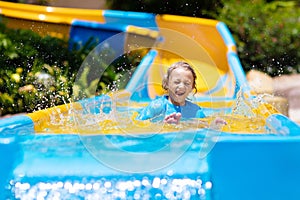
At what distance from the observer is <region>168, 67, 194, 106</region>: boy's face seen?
2656 millimetres

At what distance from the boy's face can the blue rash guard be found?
0.03m

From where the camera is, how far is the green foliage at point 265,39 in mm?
6605

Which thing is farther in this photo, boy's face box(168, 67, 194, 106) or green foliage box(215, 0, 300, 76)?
green foliage box(215, 0, 300, 76)

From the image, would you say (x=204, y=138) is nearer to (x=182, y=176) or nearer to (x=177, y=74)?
(x=182, y=176)

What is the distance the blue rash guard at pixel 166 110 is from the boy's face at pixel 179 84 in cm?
3

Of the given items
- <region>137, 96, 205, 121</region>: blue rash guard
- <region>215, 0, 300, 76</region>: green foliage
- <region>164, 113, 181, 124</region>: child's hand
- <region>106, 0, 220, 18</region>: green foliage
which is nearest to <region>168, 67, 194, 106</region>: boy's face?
<region>137, 96, 205, 121</region>: blue rash guard

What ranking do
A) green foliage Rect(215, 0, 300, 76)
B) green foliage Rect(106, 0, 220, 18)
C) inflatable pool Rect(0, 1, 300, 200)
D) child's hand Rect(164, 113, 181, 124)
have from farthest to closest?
green foliage Rect(106, 0, 220, 18), green foliage Rect(215, 0, 300, 76), child's hand Rect(164, 113, 181, 124), inflatable pool Rect(0, 1, 300, 200)

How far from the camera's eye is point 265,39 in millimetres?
6629

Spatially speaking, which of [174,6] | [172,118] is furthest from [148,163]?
[174,6]

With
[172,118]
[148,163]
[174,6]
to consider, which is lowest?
[148,163]

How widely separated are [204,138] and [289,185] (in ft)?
1.21

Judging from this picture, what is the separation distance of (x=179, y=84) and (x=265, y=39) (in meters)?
4.12

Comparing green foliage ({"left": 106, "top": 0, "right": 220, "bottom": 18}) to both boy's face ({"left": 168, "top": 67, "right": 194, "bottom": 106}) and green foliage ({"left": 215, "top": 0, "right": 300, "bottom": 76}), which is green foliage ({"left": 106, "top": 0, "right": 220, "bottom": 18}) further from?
boy's face ({"left": 168, "top": 67, "right": 194, "bottom": 106})

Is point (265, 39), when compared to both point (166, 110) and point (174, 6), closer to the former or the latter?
point (174, 6)
